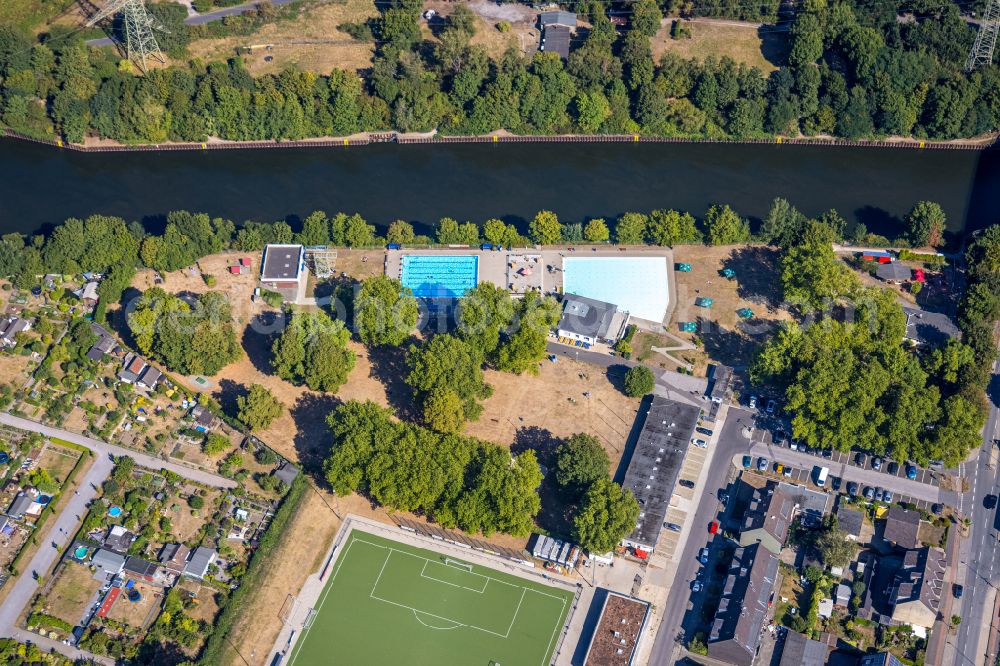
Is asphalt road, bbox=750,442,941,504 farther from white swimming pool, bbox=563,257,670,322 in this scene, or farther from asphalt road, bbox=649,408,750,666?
white swimming pool, bbox=563,257,670,322

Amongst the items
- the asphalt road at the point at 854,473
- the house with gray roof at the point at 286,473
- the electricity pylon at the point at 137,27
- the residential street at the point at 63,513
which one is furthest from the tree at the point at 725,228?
the electricity pylon at the point at 137,27

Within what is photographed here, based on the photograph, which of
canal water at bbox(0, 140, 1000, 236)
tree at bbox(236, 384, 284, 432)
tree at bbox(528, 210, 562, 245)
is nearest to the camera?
tree at bbox(236, 384, 284, 432)

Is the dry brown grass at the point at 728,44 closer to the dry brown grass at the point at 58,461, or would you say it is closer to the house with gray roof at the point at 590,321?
the house with gray roof at the point at 590,321

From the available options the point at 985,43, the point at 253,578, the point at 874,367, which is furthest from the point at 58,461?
the point at 985,43

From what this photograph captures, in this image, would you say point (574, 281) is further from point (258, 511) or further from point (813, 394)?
point (258, 511)

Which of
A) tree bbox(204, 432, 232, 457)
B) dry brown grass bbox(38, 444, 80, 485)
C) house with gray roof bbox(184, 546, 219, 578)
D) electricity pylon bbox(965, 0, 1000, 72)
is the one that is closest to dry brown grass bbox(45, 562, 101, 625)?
house with gray roof bbox(184, 546, 219, 578)

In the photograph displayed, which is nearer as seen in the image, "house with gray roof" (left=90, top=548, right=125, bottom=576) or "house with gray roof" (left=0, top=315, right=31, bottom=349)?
"house with gray roof" (left=90, top=548, right=125, bottom=576)

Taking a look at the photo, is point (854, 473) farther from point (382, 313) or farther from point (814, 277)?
point (382, 313)
